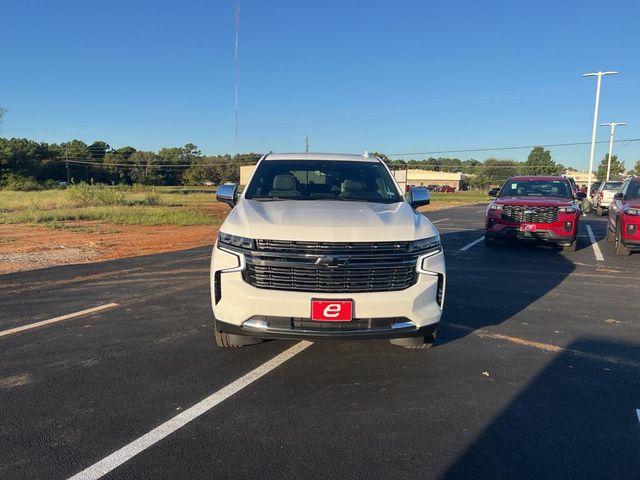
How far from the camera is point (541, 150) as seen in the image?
111 m

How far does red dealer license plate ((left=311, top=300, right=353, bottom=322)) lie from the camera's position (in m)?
3.64

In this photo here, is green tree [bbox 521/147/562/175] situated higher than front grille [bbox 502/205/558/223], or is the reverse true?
green tree [bbox 521/147/562/175]

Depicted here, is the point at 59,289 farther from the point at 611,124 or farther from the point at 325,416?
the point at 611,124

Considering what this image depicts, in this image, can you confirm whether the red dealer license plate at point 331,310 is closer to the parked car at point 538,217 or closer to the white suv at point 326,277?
the white suv at point 326,277

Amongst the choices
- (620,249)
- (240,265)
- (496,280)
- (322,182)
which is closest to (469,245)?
(620,249)

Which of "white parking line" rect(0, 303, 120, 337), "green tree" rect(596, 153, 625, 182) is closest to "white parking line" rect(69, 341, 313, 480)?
"white parking line" rect(0, 303, 120, 337)

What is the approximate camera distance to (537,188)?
39.0 ft

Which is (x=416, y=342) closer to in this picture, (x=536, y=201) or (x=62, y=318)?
(x=62, y=318)

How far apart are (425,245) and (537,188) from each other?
30.3 ft

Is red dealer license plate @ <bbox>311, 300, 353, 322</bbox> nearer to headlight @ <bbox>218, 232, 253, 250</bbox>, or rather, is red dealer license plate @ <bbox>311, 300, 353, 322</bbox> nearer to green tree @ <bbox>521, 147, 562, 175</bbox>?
headlight @ <bbox>218, 232, 253, 250</bbox>

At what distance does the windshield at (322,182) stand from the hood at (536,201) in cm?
600

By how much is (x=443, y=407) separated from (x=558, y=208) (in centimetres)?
838

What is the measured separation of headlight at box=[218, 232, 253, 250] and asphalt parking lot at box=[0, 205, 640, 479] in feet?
3.69

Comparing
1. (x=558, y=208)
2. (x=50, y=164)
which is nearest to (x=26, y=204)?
(x=558, y=208)
